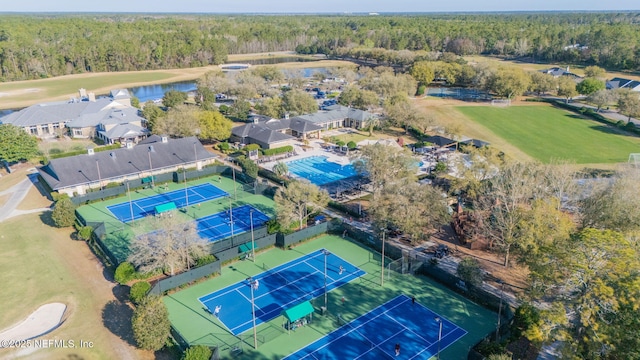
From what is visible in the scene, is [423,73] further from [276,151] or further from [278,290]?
[278,290]

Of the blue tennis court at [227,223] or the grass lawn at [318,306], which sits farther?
the blue tennis court at [227,223]

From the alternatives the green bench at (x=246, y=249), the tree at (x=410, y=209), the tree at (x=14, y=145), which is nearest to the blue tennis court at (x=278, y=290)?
the green bench at (x=246, y=249)

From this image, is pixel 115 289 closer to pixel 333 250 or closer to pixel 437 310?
pixel 333 250

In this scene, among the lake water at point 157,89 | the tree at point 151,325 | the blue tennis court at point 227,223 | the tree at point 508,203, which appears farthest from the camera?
the lake water at point 157,89

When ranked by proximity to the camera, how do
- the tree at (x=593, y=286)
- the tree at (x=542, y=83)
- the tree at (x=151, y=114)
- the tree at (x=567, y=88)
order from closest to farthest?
1. the tree at (x=593, y=286)
2. the tree at (x=151, y=114)
3. the tree at (x=567, y=88)
4. the tree at (x=542, y=83)

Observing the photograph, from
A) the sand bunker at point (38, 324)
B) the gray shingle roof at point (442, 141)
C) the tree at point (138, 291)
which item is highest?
the gray shingle roof at point (442, 141)

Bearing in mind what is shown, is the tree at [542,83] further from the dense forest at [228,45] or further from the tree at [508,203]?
the tree at [508,203]

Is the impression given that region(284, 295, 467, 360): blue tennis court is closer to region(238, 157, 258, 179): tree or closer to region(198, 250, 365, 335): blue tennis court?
region(198, 250, 365, 335): blue tennis court
